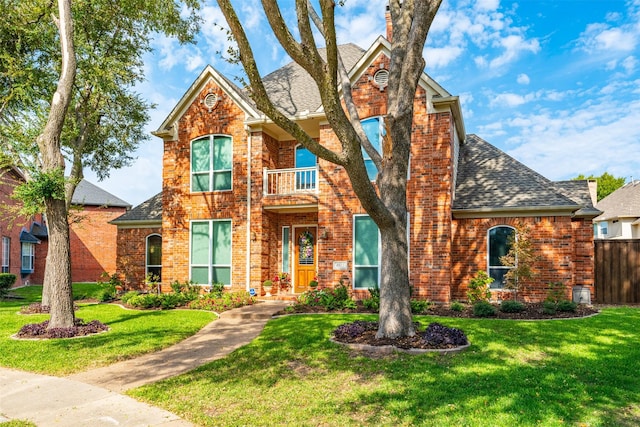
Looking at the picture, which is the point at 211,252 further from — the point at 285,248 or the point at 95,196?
the point at 95,196

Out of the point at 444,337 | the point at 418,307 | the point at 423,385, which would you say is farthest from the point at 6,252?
the point at 423,385

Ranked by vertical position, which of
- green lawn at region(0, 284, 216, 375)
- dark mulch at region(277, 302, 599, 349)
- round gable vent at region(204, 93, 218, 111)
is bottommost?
green lawn at region(0, 284, 216, 375)

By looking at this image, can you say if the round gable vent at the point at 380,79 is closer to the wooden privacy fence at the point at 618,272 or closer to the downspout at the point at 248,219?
the downspout at the point at 248,219

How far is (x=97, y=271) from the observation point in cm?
2984

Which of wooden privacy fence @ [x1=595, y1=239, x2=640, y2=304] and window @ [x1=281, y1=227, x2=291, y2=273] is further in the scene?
window @ [x1=281, y1=227, x2=291, y2=273]

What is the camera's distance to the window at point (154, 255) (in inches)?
704

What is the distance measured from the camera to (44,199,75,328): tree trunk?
31.4 ft

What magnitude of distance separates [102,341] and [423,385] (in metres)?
6.60

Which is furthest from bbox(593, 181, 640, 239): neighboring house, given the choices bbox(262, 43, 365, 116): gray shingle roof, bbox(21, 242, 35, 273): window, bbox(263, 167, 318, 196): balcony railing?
bbox(21, 242, 35, 273): window

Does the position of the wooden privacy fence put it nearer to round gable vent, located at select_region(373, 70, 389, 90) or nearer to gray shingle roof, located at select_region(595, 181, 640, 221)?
round gable vent, located at select_region(373, 70, 389, 90)

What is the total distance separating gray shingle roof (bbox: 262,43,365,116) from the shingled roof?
5.81m

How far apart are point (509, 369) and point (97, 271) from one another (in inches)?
1176

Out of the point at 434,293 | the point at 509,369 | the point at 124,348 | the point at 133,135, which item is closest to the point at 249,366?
the point at 124,348

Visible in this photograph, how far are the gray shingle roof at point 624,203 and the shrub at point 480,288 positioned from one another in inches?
933
